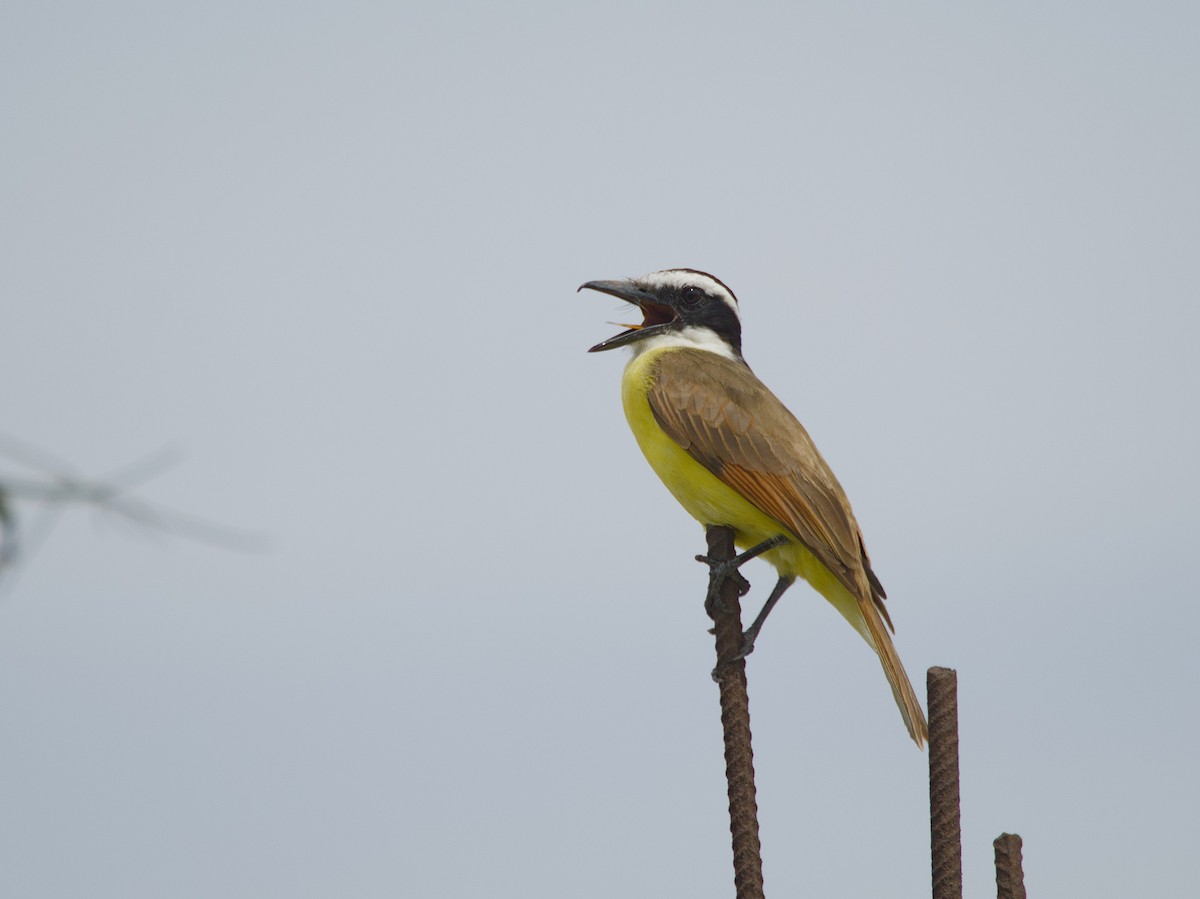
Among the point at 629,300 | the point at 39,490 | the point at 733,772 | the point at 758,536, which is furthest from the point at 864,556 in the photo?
the point at 39,490

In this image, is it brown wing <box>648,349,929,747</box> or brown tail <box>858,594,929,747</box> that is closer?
brown tail <box>858,594,929,747</box>

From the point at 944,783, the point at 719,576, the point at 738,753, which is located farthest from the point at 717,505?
the point at 944,783

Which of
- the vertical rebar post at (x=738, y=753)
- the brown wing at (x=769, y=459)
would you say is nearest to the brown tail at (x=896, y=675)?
the brown wing at (x=769, y=459)

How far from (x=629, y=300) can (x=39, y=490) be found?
6.46 metres

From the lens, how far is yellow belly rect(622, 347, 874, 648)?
648 centimetres

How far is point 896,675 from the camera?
19.2 feet

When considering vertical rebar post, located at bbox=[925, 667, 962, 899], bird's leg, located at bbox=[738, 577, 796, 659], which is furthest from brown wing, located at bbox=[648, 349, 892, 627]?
vertical rebar post, located at bbox=[925, 667, 962, 899]

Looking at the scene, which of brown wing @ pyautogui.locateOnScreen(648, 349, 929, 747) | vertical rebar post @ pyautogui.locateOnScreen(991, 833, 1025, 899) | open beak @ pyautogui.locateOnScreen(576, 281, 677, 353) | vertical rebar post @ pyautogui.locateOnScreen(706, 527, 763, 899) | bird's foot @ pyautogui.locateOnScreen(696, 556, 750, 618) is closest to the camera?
vertical rebar post @ pyautogui.locateOnScreen(991, 833, 1025, 899)

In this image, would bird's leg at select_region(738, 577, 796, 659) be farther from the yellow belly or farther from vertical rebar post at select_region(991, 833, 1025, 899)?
vertical rebar post at select_region(991, 833, 1025, 899)

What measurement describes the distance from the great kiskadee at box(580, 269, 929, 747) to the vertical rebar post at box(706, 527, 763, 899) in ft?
2.75

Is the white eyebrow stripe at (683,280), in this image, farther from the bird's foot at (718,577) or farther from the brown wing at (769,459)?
the bird's foot at (718,577)

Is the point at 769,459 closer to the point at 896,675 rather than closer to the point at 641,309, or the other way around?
the point at 896,675

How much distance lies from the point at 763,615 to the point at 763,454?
0.83 m

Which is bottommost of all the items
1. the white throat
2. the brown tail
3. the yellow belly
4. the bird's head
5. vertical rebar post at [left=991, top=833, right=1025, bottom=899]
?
vertical rebar post at [left=991, top=833, right=1025, bottom=899]
